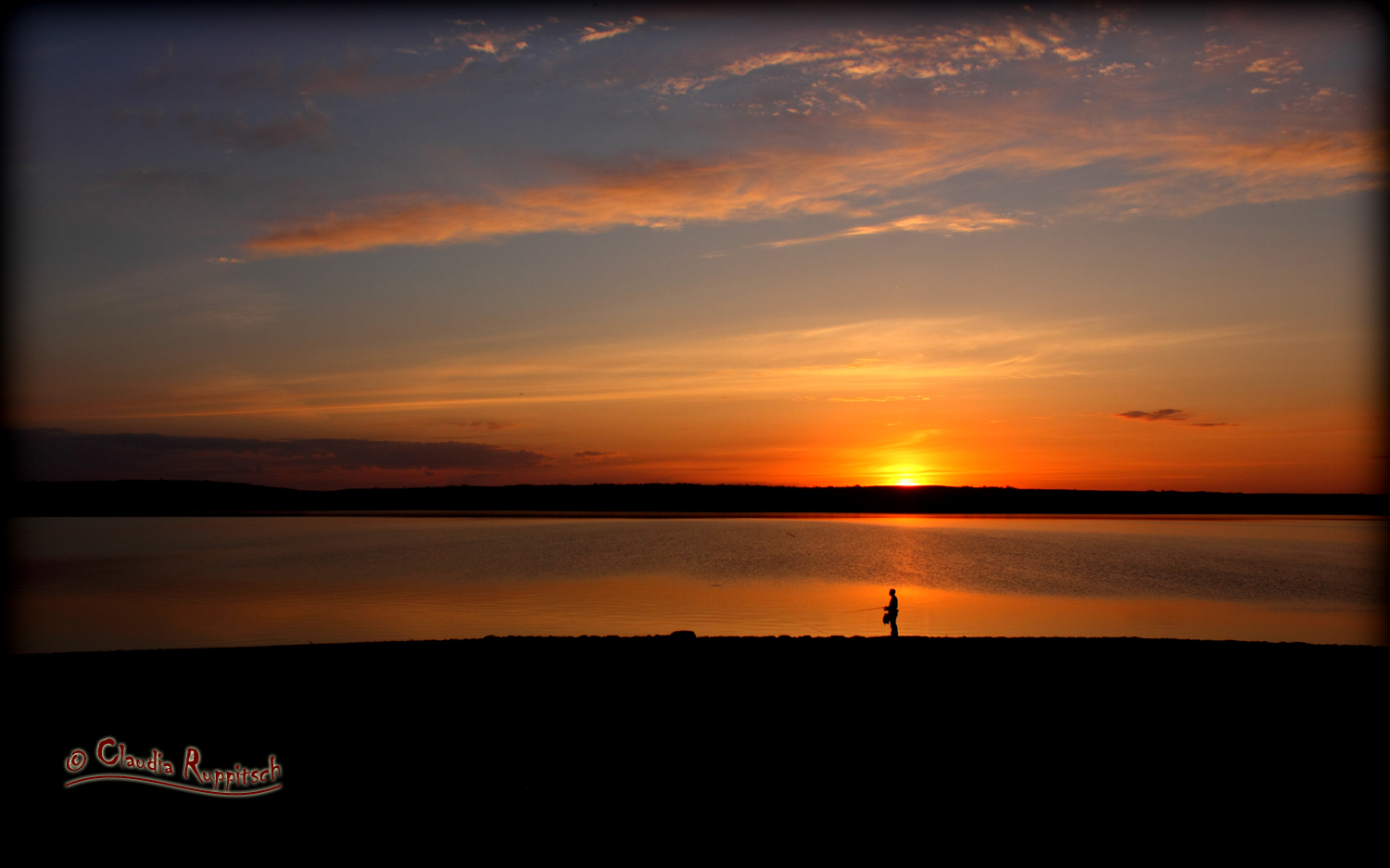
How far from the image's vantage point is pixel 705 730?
27.9 feet

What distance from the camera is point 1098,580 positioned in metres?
35.1

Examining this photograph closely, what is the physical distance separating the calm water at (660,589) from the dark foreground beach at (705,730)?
8702 millimetres

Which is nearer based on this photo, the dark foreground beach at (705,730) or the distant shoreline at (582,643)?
the dark foreground beach at (705,730)

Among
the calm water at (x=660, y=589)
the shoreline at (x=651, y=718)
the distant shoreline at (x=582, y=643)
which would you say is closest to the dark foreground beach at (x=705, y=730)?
the shoreline at (x=651, y=718)

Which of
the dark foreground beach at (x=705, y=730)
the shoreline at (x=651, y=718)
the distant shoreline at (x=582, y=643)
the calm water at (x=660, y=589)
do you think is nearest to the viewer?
the dark foreground beach at (x=705, y=730)

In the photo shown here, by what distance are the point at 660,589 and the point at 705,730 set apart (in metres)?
22.2

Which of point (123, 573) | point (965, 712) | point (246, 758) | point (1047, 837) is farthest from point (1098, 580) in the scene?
point (123, 573)

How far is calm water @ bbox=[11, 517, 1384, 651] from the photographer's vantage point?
2158cm

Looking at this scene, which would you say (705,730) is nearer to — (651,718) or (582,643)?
(651,718)

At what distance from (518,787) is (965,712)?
4965 mm

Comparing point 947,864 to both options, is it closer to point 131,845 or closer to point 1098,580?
point 131,845

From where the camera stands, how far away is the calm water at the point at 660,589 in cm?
2158

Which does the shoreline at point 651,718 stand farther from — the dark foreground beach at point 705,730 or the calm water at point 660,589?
the calm water at point 660,589

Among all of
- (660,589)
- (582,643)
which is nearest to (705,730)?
(582,643)
